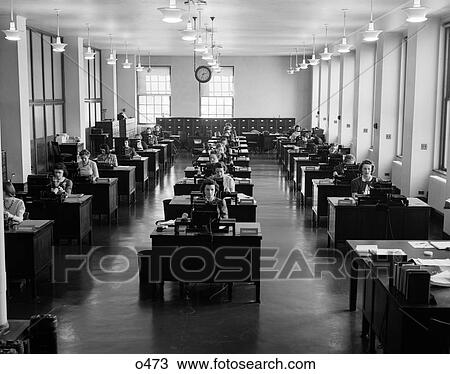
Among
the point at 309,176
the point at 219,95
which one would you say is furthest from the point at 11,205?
the point at 219,95

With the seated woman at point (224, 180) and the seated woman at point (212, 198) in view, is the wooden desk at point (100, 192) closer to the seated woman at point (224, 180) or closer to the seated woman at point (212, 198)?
the seated woman at point (224, 180)

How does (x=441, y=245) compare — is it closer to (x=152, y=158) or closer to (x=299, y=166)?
(x=299, y=166)

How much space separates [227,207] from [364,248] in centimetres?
390

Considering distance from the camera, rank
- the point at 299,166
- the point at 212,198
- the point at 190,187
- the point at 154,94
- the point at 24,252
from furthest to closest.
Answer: the point at 154,94, the point at 299,166, the point at 190,187, the point at 212,198, the point at 24,252

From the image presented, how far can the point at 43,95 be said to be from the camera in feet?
68.7

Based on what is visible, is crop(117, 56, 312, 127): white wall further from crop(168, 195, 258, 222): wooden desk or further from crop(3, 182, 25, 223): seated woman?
crop(3, 182, 25, 223): seated woman

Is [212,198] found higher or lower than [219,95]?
lower

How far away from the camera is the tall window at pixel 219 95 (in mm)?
34375

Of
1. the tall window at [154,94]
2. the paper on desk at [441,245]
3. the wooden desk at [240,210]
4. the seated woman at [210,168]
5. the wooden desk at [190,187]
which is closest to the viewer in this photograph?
the paper on desk at [441,245]

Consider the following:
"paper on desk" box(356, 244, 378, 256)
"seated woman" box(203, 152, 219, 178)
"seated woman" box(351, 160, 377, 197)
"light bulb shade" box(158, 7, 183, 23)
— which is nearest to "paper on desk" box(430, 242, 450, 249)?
"paper on desk" box(356, 244, 378, 256)

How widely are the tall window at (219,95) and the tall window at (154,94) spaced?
72.5 inches

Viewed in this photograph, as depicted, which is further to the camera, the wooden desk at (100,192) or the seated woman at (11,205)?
the wooden desk at (100,192)

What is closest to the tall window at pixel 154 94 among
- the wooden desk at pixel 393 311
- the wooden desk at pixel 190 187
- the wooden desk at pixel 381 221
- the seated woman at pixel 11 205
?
the wooden desk at pixel 190 187

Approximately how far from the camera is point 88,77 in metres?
27.9
